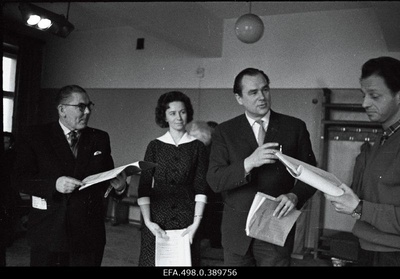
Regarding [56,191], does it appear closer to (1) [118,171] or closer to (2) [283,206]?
(1) [118,171]

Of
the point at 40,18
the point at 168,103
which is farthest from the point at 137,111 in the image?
the point at 40,18

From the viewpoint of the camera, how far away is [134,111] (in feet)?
4.30

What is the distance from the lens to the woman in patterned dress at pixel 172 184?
3.89 ft

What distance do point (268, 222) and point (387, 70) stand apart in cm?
59

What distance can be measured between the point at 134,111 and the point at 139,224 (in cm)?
41

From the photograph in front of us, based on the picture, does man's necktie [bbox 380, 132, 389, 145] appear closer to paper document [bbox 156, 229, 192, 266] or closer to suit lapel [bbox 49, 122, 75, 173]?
paper document [bbox 156, 229, 192, 266]

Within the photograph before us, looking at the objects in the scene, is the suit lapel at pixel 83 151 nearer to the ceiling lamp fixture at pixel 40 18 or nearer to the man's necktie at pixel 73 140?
the man's necktie at pixel 73 140

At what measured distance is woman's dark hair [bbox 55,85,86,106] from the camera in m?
1.22

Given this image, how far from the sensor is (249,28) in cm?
123

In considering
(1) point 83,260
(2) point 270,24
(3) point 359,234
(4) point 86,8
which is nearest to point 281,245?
(3) point 359,234

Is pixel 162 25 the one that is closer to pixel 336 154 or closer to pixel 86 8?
pixel 86 8

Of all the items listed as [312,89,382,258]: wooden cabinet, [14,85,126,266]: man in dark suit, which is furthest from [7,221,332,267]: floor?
[312,89,382,258]: wooden cabinet

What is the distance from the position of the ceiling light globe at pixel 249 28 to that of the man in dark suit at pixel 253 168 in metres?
0.12

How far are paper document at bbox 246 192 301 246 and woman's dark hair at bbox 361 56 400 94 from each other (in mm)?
480
